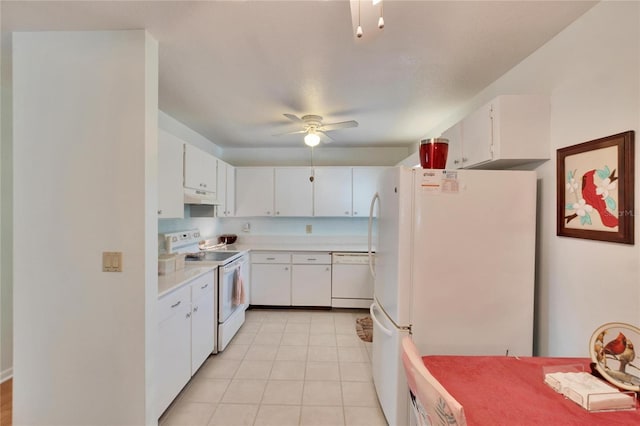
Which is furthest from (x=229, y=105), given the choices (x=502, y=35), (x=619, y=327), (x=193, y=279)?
(x=619, y=327)

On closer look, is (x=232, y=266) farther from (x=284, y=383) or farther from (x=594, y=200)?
(x=594, y=200)

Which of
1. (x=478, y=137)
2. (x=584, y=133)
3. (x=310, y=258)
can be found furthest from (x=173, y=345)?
(x=584, y=133)

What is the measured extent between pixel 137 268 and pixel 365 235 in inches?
128

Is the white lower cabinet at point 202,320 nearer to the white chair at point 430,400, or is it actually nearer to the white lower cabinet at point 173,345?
the white lower cabinet at point 173,345

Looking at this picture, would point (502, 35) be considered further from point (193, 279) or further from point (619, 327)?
point (193, 279)

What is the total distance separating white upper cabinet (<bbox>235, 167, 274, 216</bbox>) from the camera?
4.07 meters

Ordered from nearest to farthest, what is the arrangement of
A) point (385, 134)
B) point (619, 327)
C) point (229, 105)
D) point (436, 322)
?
point (619, 327)
point (436, 322)
point (229, 105)
point (385, 134)

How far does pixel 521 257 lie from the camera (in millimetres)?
1505

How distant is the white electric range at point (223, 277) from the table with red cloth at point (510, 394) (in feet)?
6.82

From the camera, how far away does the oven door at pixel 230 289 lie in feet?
8.68

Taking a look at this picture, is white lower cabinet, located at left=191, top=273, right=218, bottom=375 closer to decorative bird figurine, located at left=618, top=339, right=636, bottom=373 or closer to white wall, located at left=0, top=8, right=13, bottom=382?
white wall, located at left=0, top=8, right=13, bottom=382

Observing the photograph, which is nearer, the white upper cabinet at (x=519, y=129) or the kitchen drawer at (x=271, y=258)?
the white upper cabinet at (x=519, y=129)

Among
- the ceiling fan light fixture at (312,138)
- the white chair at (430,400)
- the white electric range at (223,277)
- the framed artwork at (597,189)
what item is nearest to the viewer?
the white chair at (430,400)

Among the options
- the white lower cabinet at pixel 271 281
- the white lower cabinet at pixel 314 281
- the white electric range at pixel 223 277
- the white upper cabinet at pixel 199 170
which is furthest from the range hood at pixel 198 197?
the white lower cabinet at pixel 314 281
